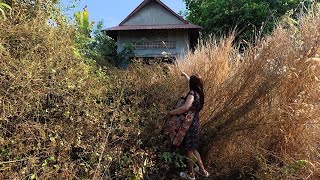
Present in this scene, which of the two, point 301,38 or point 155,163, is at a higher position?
point 301,38

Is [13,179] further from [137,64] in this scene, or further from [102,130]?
[137,64]

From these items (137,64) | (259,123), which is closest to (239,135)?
(259,123)

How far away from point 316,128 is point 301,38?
1.13 m

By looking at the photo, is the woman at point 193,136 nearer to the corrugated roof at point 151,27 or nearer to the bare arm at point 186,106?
the bare arm at point 186,106

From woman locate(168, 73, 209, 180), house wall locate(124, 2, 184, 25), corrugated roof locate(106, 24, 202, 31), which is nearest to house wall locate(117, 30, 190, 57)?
corrugated roof locate(106, 24, 202, 31)

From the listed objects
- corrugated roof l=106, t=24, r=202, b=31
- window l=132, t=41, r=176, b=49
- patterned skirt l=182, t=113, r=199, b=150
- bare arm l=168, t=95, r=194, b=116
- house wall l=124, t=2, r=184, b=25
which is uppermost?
house wall l=124, t=2, r=184, b=25

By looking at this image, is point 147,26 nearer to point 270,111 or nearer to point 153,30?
point 153,30

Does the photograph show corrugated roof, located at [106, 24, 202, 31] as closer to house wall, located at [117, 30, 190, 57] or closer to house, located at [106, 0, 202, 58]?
house, located at [106, 0, 202, 58]

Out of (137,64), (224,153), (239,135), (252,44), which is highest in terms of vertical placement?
(252,44)

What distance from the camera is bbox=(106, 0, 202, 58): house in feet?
52.4

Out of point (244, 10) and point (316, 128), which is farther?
point (244, 10)

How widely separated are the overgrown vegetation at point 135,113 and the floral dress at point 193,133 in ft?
0.79

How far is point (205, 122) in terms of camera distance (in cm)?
456

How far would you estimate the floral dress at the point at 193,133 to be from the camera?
4148 millimetres
